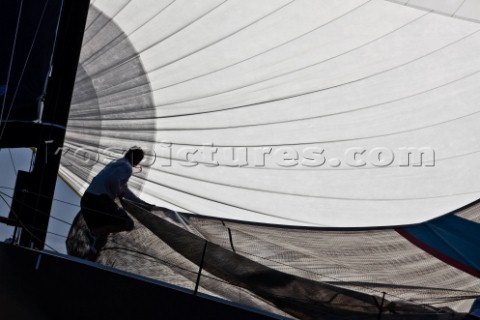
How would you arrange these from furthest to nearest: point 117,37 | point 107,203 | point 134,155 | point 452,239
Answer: point 117,37 < point 134,155 < point 452,239 < point 107,203

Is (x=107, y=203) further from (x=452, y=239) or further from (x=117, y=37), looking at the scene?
(x=452, y=239)

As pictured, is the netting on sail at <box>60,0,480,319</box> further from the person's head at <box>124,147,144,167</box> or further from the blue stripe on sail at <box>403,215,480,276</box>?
the person's head at <box>124,147,144,167</box>

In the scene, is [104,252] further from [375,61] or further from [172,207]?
[375,61]

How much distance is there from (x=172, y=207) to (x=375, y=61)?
91 centimetres

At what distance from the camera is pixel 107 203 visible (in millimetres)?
2828

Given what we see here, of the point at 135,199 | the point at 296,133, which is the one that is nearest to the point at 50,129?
the point at 135,199

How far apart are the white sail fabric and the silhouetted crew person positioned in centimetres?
33

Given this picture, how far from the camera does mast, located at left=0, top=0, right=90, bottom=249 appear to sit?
10.1 ft

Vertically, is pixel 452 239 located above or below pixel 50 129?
below

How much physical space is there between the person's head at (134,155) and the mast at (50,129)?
320 mm

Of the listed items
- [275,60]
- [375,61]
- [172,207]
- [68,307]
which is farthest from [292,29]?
[68,307]

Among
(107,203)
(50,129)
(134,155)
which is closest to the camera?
(107,203)

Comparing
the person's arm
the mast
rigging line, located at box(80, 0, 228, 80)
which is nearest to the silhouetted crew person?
the person's arm

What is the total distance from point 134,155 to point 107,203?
1.02ft
